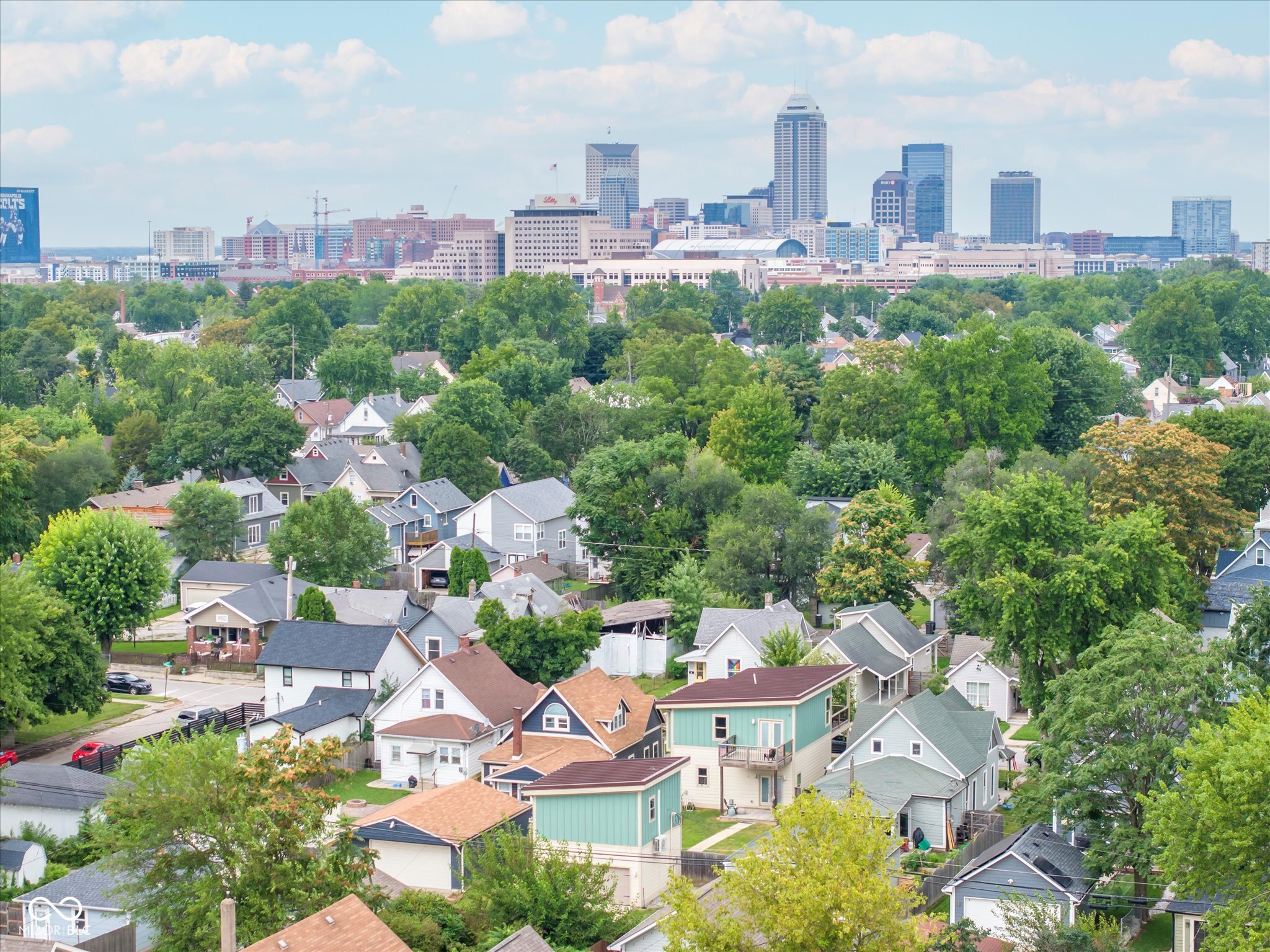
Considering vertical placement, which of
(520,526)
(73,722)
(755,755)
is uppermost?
(520,526)

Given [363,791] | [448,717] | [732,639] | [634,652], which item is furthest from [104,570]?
[732,639]

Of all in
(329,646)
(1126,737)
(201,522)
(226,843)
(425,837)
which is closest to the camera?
(226,843)

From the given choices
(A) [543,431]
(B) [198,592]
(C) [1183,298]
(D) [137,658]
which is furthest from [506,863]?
(C) [1183,298]

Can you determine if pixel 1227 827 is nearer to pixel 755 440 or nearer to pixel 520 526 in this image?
pixel 520 526

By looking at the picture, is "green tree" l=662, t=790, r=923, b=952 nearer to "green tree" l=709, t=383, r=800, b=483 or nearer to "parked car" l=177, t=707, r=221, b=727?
"parked car" l=177, t=707, r=221, b=727

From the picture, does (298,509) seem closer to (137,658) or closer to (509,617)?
(137,658)

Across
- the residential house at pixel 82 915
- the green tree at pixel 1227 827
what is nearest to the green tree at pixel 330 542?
the residential house at pixel 82 915
